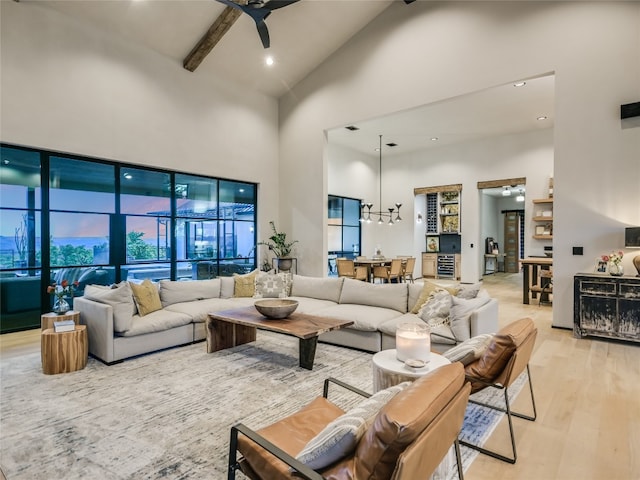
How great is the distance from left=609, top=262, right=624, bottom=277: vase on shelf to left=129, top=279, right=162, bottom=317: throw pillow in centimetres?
585

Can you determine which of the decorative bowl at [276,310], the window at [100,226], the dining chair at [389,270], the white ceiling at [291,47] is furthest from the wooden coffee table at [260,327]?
the white ceiling at [291,47]

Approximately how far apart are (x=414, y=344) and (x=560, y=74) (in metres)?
4.89

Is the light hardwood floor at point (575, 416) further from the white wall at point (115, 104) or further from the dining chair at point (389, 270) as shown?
the dining chair at point (389, 270)

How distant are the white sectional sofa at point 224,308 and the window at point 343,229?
16.4ft

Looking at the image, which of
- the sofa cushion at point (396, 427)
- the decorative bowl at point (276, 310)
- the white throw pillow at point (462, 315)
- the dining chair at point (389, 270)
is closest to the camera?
the sofa cushion at point (396, 427)

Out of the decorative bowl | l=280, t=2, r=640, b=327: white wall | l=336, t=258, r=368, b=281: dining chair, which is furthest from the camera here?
l=336, t=258, r=368, b=281: dining chair

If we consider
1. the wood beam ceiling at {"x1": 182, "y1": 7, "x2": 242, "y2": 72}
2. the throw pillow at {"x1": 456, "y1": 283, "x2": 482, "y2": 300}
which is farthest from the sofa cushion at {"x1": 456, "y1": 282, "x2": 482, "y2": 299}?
the wood beam ceiling at {"x1": 182, "y1": 7, "x2": 242, "y2": 72}

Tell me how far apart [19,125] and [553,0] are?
764 centimetres

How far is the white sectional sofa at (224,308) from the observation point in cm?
364

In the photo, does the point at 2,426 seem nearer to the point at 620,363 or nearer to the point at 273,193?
the point at 620,363

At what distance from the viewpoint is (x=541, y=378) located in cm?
344

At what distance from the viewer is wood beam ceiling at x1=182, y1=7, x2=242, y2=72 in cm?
580

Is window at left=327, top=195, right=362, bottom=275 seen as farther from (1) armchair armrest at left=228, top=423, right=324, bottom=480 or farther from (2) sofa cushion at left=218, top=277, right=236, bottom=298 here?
(1) armchair armrest at left=228, top=423, right=324, bottom=480

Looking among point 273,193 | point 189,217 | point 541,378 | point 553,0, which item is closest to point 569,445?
point 541,378
